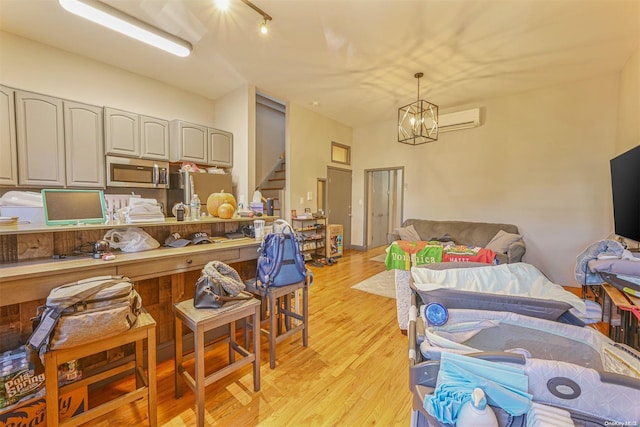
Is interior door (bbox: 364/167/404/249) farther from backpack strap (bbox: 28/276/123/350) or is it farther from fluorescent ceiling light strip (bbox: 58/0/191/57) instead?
backpack strap (bbox: 28/276/123/350)

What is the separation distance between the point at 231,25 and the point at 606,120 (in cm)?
510

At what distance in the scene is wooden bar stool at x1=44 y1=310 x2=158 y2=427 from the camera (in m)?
1.17

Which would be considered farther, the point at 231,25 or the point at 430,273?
the point at 231,25

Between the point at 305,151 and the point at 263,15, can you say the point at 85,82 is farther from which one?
the point at 305,151

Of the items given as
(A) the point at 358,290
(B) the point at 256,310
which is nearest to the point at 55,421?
(B) the point at 256,310

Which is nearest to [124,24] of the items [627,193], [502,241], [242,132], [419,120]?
[242,132]

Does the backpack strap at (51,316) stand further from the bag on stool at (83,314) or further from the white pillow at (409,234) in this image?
the white pillow at (409,234)

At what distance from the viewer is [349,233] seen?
6.47 m

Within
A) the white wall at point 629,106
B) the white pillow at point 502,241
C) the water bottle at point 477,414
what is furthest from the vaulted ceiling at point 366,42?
the water bottle at point 477,414

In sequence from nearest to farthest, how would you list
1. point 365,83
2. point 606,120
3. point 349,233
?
point 606,120 → point 365,83 → point 349,233

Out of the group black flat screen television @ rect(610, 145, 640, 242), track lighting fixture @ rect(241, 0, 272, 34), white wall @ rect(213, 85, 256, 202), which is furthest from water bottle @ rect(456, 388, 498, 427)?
white wall @ rect(213, 85, 256, 202)

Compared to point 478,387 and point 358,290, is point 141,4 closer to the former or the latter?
point 478,387

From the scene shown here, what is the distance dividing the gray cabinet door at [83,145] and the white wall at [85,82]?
0.42 m

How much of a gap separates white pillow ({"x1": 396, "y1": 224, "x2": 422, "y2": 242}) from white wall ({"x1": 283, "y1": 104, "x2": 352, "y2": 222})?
1.83 meters
